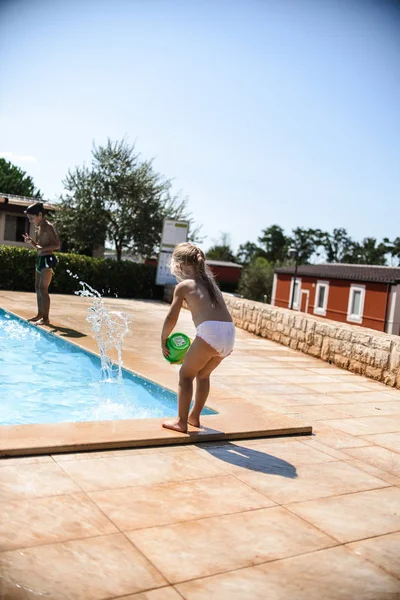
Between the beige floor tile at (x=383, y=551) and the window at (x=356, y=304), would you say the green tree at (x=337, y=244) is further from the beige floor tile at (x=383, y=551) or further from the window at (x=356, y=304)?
the beige floor tile at (x=383, y=551)

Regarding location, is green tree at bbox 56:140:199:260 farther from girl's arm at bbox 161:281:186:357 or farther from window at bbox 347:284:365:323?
girl's arm at bbox 161:281:186:357

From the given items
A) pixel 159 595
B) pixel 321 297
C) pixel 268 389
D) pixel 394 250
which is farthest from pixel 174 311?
pixel 394 250

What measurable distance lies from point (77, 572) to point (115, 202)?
75.8 ft

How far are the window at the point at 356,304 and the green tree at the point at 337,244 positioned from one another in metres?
75.3

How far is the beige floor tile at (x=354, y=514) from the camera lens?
302 cm

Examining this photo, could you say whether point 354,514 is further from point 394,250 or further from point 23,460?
point 394,250

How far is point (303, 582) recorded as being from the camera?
2.43 meters

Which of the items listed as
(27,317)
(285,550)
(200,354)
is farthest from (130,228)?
(285,550)

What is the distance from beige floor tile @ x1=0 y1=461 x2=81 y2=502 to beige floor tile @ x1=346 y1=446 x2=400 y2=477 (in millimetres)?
2228

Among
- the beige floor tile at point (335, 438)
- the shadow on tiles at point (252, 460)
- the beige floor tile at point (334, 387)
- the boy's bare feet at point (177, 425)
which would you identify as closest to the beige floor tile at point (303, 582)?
the shadow on tiles at point (252, 460)

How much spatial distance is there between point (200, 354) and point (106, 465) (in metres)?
1.01

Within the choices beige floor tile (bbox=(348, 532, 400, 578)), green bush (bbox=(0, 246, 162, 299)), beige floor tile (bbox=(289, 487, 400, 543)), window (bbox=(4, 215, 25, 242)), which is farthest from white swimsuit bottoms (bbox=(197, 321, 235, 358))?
window (bbox=(4, 215, 25, 242))

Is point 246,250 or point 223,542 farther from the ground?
point 246,250

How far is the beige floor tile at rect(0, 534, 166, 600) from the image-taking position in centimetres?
218
